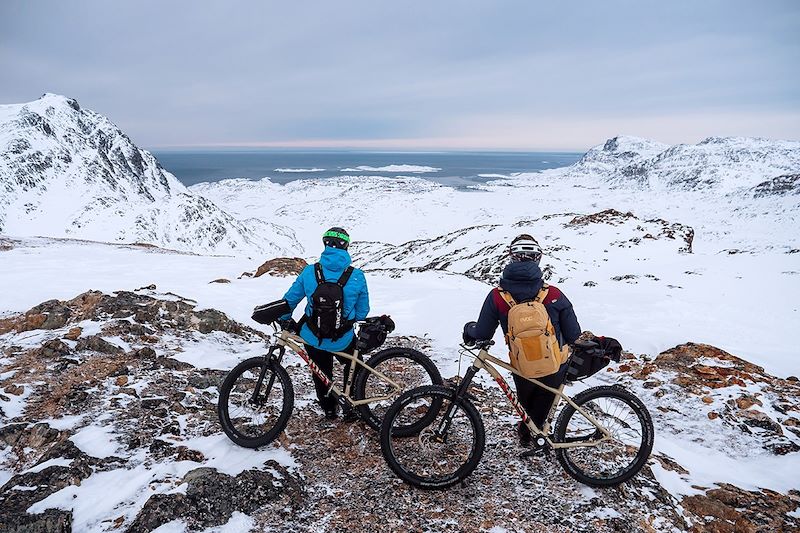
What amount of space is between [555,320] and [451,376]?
483 centimetres

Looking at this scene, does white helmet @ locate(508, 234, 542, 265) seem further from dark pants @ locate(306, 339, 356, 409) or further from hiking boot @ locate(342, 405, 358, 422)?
hiking boot @ locate(342, 405, 358, 422)

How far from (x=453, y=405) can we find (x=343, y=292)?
216 centimetres

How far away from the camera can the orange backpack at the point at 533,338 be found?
5262mm

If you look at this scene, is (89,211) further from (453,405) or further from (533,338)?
(533,338)

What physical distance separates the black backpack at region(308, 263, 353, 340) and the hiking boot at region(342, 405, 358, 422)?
136 cm

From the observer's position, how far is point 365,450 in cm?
630

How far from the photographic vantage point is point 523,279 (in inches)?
215

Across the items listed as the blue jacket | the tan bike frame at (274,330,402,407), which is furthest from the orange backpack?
the blue jacket

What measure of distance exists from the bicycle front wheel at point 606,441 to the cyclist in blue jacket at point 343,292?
3133 millimetres

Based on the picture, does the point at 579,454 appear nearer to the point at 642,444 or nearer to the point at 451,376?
the point at 642,444

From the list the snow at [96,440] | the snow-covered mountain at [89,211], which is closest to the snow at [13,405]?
the snow at [96,440]

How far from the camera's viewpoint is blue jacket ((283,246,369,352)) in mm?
6203

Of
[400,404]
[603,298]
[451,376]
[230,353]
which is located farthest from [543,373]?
[603,298]

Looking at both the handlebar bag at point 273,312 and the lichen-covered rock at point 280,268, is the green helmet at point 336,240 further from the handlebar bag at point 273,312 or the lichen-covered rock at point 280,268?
the lichen-covered rock at point 280,268
